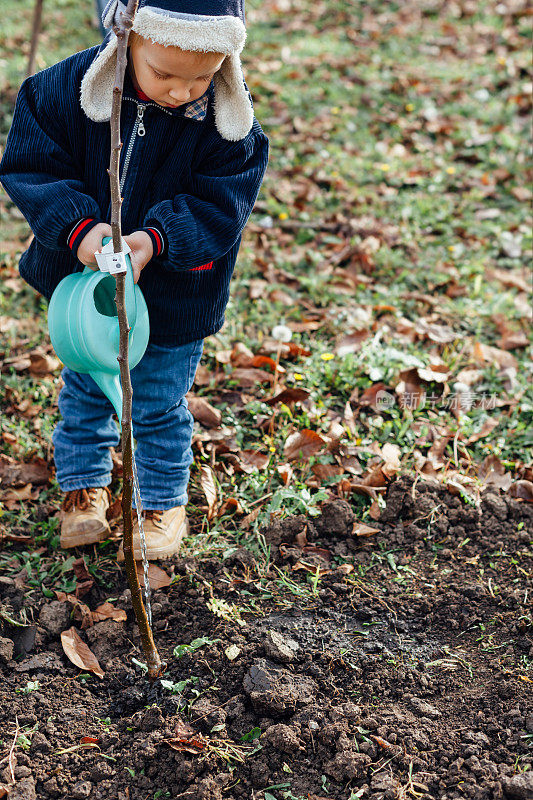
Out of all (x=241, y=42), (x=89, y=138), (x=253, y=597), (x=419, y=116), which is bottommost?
(x=253, y=597)

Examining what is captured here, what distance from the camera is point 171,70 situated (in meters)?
1.75

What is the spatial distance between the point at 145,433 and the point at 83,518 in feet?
1.03

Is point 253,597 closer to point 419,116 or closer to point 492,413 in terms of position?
point 492,413

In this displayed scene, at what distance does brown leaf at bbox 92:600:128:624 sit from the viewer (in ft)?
7.03

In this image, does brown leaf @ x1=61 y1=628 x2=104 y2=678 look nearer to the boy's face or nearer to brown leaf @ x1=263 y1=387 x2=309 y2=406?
brown leaf @ x1=263 y1=387 x2=309 y2=406

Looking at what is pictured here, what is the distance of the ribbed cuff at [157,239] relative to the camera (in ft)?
6.30

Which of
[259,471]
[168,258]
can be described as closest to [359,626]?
[259,471]

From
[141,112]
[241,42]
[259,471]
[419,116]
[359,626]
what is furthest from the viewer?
[419,116]

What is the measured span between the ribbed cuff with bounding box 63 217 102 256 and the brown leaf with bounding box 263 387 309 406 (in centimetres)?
117

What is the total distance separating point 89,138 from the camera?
2.00m

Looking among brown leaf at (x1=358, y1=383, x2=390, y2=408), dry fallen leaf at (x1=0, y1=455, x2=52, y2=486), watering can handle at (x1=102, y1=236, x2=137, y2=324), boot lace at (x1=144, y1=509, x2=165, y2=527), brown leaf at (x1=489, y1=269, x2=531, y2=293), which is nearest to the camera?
watering can handle at (x1=102, y1=236, x2=137, y2=324)

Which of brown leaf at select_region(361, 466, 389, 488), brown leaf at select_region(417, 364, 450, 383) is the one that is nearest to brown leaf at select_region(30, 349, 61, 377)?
brown leaf at select_region(361, 466, 389, 488)

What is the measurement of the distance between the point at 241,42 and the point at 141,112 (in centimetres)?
32

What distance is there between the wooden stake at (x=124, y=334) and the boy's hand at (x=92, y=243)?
0.31 m
